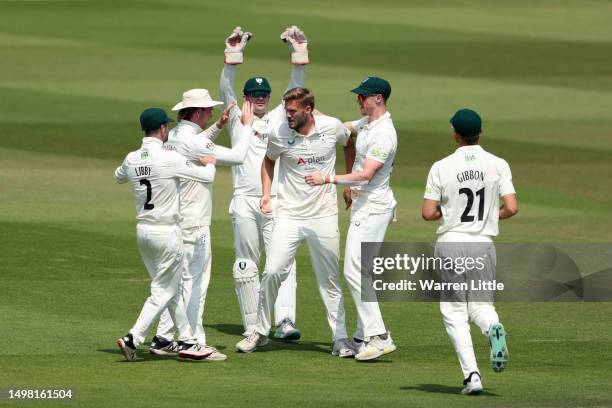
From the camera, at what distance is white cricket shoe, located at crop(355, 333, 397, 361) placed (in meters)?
12.5

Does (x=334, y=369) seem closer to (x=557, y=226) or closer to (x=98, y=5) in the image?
(x=557, y=226)

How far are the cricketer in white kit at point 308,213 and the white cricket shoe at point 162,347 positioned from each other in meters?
0.58

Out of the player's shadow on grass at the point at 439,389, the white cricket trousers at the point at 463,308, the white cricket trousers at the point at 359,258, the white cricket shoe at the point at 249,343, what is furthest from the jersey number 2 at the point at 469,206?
the white cricket shoe at the point at 249,343

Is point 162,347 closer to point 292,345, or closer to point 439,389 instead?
point 292,345

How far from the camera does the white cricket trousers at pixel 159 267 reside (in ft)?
39.9

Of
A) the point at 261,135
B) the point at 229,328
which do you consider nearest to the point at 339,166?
the point at 261,135

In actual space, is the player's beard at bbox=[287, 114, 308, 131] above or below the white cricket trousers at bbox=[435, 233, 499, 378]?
above

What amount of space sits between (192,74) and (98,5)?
12.4 m

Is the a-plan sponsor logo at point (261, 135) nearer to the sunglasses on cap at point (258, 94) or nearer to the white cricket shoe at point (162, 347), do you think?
the sunglasses on cap at point (258, 94)

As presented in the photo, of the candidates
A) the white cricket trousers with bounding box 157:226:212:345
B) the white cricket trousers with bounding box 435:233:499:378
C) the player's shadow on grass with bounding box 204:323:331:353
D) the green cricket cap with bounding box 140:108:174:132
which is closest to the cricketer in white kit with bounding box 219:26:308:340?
the player's shadow on grass with bounding box 204:323:331:353

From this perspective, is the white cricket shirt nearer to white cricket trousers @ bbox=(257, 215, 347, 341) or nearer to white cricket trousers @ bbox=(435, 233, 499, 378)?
white cricket trousers @ bbox=(257, 215, 347, 341)

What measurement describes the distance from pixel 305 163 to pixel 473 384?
2.93 meters

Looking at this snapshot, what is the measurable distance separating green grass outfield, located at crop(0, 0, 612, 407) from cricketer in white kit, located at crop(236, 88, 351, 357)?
21.1 inches

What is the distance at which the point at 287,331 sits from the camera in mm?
13656
